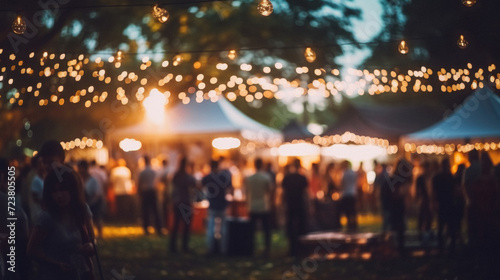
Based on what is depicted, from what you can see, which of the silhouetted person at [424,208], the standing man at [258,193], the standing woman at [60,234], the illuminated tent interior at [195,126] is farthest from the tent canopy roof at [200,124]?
the standing woman at [60,234]

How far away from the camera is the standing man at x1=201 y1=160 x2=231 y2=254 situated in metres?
16.3

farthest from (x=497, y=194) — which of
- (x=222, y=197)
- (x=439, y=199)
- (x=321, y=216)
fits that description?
(x=321, y=216)

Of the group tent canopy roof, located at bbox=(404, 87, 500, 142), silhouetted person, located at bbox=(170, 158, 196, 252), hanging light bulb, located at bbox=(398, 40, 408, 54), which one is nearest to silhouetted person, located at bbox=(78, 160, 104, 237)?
silhouetted person, located at bbox=(170, 158, 196, 252)

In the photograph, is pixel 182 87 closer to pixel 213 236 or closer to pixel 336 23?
pixel 336 23

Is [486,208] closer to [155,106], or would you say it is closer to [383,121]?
Answer: [155,106]

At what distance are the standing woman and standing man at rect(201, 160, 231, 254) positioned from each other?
9864mm

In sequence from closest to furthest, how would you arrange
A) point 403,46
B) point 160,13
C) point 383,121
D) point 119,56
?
point 160,13
point 403,46
point 119,56
point 383,121

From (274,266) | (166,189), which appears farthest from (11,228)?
(166,189)

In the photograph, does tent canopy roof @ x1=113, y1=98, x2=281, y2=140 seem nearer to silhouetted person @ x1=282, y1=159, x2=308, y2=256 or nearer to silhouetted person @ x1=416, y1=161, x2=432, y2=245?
silhouetted person @ x1=282, y1=159, x2=308, y2=256

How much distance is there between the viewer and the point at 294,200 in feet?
55.4

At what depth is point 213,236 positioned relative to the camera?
16812 millimetres

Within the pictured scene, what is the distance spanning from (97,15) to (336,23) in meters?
5.51

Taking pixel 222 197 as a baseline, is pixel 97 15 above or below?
above

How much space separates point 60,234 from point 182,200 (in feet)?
36.7
